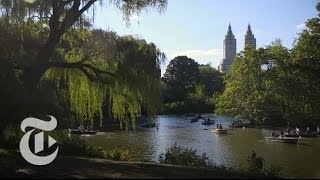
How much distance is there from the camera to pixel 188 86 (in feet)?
395

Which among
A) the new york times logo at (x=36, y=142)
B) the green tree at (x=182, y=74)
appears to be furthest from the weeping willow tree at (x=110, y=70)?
the green tree at (x=182, y=74)

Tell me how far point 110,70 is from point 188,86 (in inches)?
3890

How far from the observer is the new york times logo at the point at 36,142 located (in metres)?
15.5

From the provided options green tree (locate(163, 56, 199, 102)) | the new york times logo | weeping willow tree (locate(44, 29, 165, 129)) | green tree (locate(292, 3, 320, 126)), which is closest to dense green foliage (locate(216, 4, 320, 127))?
green tree (locate(292, 3, 320, 126))

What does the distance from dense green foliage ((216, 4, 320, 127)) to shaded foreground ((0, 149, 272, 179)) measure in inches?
1607

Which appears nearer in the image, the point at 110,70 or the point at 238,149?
the point at 110,70

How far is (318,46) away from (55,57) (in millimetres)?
29306

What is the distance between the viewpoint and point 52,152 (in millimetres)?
17438

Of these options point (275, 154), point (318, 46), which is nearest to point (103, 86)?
point (275, 154)

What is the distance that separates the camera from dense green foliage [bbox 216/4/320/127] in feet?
183

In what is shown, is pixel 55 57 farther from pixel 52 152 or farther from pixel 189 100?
pixel 189 100

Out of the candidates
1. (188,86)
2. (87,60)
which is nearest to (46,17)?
(87,60)

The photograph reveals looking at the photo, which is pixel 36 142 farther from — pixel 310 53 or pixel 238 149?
pixel 310 53

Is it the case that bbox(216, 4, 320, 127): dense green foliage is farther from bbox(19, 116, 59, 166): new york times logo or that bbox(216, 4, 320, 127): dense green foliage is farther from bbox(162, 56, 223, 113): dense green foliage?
bbox(19, 116, 59, 166): new york times logo
